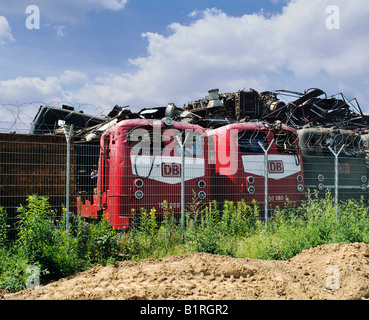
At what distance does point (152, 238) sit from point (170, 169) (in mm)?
1657

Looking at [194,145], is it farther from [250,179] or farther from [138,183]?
[138,183]

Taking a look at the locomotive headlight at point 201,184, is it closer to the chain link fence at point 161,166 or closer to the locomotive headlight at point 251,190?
the chain link fence at point 161,166

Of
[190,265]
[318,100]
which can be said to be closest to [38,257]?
[190,265]

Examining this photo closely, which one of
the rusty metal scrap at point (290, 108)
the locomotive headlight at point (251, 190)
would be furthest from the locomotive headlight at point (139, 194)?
the rusty metal scrap at point (290, 108)

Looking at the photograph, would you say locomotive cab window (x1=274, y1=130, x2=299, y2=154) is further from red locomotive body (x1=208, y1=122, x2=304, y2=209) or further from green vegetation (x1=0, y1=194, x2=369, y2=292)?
green vegetation (x1=0, y1=194, x2=369, y2=292)

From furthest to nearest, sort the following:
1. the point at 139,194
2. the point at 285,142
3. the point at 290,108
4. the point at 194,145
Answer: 1. the point at 290,108
2. the point at 285,142
3. the point at 194,145
4. the point at 139,194

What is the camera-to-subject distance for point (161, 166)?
751cm

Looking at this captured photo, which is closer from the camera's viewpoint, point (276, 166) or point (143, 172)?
point (143, 172)

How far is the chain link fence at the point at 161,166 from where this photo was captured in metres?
6.75

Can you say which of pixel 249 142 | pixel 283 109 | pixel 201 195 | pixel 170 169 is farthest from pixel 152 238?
pixel 283 109

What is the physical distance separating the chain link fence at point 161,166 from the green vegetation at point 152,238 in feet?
1.18

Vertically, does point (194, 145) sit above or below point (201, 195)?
above
